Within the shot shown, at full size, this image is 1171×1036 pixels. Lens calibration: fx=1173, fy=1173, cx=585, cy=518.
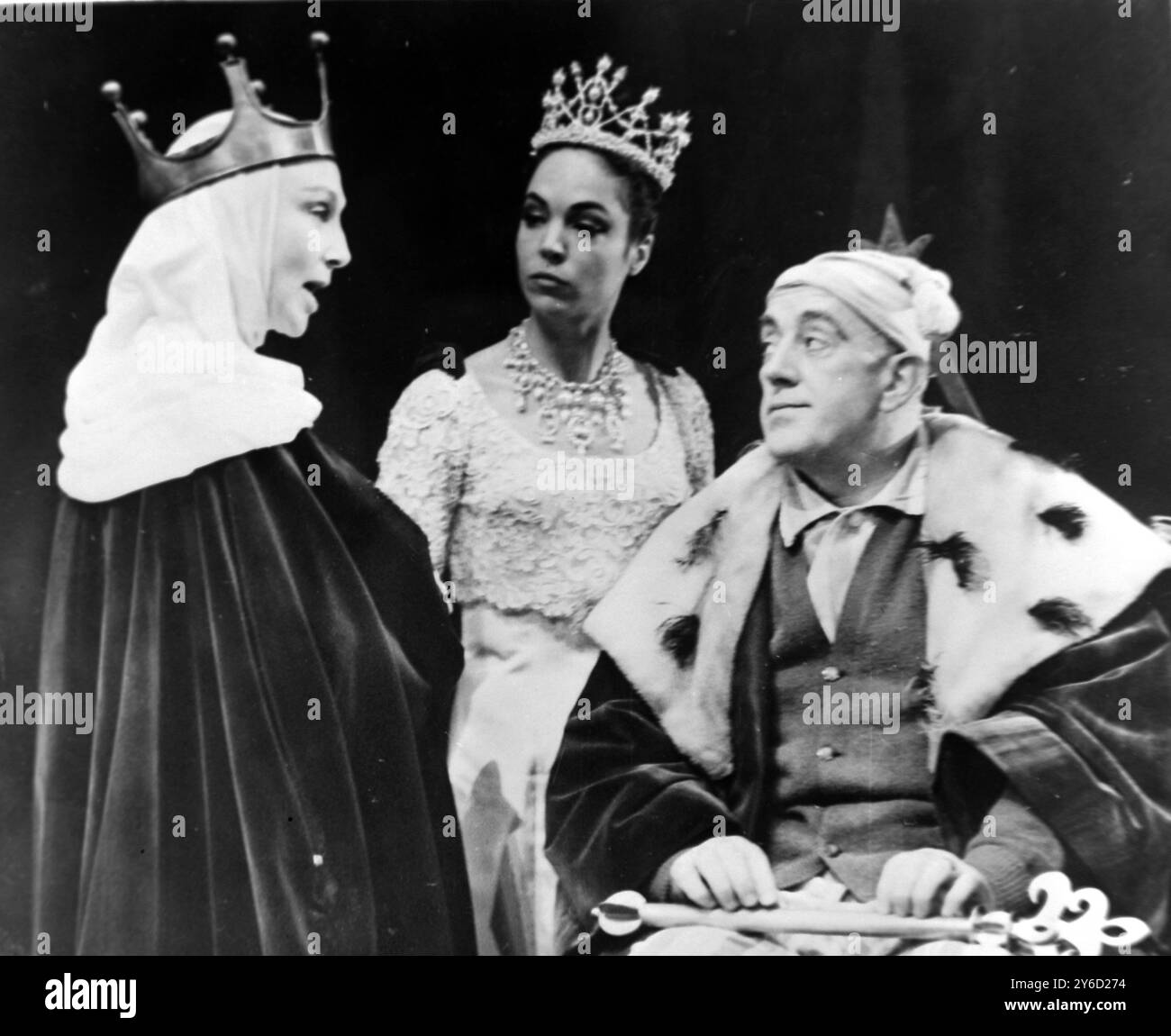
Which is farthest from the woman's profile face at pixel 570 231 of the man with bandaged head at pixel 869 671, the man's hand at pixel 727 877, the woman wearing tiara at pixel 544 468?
the man's hand at pixel 727 877

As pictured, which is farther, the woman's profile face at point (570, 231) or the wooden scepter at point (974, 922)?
the woman's profile face at point (570, 231)

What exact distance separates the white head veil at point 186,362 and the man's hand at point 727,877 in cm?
157

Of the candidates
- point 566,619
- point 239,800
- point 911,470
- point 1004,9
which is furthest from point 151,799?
point 1004,9

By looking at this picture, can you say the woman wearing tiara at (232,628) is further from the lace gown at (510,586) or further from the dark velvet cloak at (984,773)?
the dark velvet cloak at (984,773)

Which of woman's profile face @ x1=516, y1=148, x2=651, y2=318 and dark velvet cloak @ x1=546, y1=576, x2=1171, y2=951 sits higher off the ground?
woman's profile face @ x1=516, y1=148, x2=651, y2=318

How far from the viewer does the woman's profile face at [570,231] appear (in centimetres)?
318

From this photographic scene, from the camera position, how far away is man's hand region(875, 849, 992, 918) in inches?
120

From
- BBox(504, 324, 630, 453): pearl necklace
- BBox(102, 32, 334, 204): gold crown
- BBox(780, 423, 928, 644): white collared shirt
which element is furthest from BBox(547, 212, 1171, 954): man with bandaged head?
BBox(102, 32, 334, 204): gold crown

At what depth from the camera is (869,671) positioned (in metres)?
3.10

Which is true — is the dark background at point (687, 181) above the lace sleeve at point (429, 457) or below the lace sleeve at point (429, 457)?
above

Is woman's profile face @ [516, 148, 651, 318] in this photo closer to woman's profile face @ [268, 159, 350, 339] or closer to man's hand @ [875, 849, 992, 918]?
woman's profile face @ [268, 159, 350, 339]

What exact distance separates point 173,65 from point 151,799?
1992 millimetres

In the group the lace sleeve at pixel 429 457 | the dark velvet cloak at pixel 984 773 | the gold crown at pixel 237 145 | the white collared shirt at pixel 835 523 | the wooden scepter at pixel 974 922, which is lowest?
the wooden scepter at pixel 974 922
